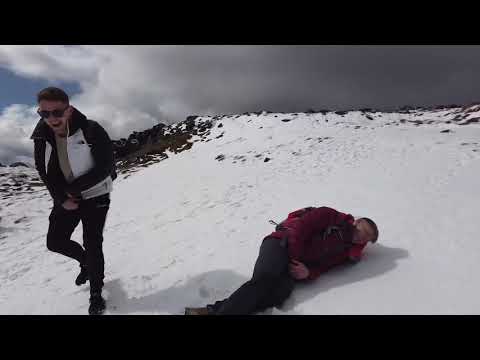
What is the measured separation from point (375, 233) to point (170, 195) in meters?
8.02

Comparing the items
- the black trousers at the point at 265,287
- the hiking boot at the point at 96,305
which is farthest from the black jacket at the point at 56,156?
the black trousers at the point at 265,287

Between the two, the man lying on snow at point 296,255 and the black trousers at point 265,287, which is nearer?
the black trousers at point 265,287

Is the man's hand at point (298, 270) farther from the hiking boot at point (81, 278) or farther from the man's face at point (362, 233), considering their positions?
the hiking boot at point (81, 278)

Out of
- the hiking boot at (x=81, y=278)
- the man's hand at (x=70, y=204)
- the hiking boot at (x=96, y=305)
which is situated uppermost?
the man's hand at (x=70, y=204)

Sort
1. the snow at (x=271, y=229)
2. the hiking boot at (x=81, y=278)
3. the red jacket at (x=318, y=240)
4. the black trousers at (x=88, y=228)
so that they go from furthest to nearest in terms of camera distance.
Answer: the hiking boot at (x=81, y=278) < the black trousers at (x=88, y=228) < the red jacket at (x=318, y=240) < the snow at (x=271, y=229)

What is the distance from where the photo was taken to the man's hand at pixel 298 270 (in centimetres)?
300

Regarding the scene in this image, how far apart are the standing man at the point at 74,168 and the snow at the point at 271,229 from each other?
0.95m

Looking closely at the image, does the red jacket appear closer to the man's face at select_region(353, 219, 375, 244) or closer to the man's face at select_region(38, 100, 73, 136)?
the man's face at select_region(353, 219, 375, 244)

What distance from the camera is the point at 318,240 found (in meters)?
3.17

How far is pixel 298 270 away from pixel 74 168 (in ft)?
8.98

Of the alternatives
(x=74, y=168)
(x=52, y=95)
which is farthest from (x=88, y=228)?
(x=52, y=95)

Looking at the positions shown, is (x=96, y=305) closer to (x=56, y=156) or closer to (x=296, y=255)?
(x=56, y=156)
